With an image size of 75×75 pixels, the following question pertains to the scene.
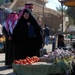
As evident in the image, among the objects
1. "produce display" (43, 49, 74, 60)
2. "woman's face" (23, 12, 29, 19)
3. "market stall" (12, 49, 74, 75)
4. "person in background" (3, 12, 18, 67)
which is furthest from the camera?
"person in background" (3, 12, 18, 67)

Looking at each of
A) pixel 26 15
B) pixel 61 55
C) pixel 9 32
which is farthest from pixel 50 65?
pixel 9 32

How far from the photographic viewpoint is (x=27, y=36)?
31.8 ft

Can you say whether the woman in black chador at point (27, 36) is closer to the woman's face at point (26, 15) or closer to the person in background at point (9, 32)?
the woman's face at point (26, 15)

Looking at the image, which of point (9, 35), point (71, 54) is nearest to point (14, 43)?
point (9, 35)

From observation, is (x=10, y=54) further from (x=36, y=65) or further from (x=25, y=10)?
(x=36, y=65)

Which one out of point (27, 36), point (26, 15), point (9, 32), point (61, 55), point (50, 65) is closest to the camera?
point (50, 65)

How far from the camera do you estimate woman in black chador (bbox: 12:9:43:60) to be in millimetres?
9586

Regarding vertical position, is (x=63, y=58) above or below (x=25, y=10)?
below

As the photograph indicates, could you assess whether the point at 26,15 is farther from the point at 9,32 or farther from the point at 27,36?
the point at 9,32

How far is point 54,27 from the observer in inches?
1668

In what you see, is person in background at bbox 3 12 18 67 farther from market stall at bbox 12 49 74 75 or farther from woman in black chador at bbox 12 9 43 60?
market stall at bbox 12 49 74 75

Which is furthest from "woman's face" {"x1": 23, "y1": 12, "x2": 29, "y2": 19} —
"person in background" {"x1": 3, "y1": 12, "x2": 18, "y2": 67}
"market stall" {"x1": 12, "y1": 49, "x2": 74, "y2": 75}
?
"market stall" {"x1": 12, "y1": 49, "x2": 74, "y2": 75}

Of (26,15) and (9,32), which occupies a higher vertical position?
(26,15)

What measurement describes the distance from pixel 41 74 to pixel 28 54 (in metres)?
2.72
